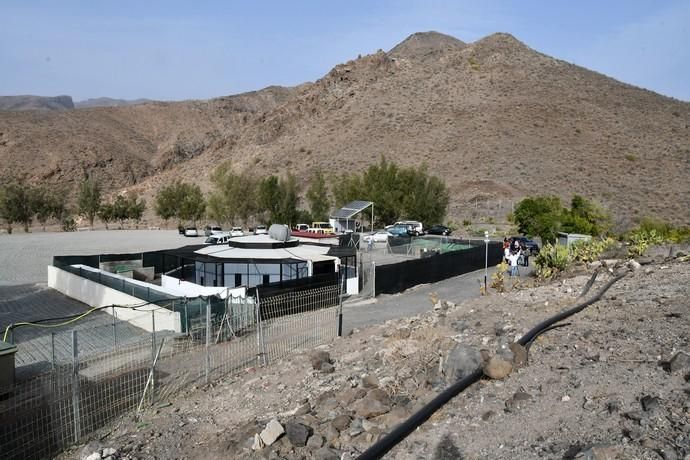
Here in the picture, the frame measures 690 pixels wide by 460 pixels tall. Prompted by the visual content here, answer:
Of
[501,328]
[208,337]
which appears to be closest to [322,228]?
[208,337]

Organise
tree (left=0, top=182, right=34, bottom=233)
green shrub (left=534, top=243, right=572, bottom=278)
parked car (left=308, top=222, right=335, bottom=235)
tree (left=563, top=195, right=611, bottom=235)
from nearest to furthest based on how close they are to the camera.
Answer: green shrub (left=534, top=243, right=572, bottom=278) → tree (left=563, top=195, right=611, bottom=235) → parked car (left=308, top=222, right=335, bottom=235) → tree (left=0, top=182, right=34, bottom=233)

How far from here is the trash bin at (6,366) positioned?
7957 mm

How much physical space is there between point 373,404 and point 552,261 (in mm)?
14750

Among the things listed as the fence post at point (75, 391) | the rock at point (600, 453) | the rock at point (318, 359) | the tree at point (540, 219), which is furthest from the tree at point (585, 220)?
the fence post at point (75, 391)

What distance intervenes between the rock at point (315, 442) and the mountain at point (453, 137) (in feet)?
176

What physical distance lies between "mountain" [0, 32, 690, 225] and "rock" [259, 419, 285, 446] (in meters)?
53.7

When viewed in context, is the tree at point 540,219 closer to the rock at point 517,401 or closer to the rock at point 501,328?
the rock at point 501,328

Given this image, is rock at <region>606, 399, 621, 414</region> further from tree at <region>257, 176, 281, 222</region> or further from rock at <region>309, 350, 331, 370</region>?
tree at <region>257, 176, 281, 222</region>

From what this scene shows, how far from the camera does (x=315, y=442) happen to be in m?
6.46

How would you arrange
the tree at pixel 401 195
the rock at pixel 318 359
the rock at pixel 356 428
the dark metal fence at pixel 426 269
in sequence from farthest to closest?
the tree at pixel 401 195 → the dark metal fence at pixel 426 269 → the rock at pixel 318 359 → the rock at pixel 356 428

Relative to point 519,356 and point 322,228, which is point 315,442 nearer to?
point 519,356

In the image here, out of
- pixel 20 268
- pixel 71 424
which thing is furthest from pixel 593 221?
pixel 71 424

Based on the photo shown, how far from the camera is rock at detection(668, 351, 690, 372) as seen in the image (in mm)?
6594

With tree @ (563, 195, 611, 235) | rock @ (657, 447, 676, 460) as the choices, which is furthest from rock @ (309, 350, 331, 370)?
tree @ (563, 195, 611, 235)
